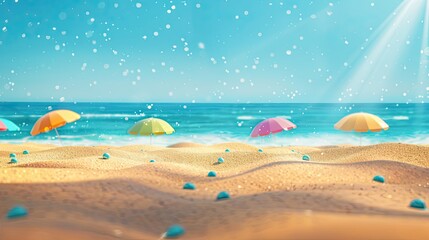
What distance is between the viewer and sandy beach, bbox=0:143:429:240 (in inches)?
141

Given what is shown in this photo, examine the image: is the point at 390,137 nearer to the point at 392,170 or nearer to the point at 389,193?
the point at 392,170

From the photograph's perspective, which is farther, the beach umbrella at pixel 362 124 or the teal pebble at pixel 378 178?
the beach umbrella at pixel 362 124

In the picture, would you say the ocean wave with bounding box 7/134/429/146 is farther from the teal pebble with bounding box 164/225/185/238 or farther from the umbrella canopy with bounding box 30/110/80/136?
the teal pebble with bounding box 164/225/185/238

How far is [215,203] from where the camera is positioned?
5215 mm

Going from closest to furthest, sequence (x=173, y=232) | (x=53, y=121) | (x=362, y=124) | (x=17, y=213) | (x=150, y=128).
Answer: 1. (x=173, y=232)
2. (x=17, y=213)
3. (x=53, y=121)
4. (x=362, y=124)
5. (x=150, y=128)

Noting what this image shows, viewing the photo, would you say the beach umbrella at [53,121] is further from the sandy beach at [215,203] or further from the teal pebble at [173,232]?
the teal pebble at [173,232]

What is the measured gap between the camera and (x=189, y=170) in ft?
27.5

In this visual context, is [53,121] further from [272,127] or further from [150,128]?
[272,127]

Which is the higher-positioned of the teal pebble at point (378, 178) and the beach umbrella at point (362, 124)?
the beach umbrella at point (362, 124)

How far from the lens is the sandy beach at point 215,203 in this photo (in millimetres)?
3584

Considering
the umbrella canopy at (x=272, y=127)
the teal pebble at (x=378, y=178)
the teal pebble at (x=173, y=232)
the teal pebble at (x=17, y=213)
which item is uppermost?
the umbrella canopy at (x=272, y=127)

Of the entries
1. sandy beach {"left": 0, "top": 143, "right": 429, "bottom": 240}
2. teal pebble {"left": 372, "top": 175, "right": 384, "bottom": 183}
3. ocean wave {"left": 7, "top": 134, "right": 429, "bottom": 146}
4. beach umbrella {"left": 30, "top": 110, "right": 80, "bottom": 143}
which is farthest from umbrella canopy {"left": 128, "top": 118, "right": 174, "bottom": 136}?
ocean wave {"left": 7, "top": 134, "right": 429, "bottom": 146}

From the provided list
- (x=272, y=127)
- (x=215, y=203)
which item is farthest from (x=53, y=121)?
(x=215, y=203)

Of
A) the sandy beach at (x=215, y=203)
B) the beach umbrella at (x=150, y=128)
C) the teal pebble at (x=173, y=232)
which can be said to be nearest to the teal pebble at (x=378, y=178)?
the sandy beach at (x=215, y=203)
